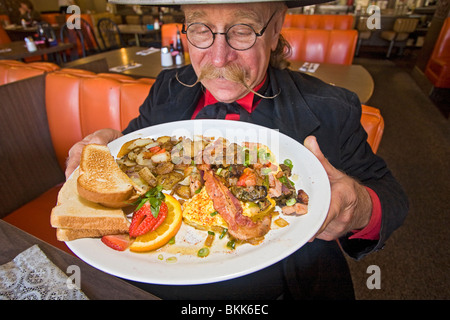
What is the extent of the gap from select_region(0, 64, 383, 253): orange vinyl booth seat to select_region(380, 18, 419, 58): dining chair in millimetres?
9922

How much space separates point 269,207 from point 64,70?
8.20 feet

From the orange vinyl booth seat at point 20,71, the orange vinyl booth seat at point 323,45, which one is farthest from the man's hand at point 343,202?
the orange vinyl booth seat at point 323,45

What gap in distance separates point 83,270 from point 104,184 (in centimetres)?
32

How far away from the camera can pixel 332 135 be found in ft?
4.99

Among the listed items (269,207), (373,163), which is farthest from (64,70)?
(373,163)

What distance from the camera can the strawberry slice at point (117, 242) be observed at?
34.7 inches

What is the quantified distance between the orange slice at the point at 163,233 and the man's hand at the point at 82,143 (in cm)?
61

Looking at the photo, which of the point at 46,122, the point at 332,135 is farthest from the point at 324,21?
the point at 46,122

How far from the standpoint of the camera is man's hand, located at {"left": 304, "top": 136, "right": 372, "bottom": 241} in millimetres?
1077

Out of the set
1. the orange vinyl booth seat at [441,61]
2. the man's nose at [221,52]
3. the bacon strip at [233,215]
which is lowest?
the orange vinyl booth seat at [441,61]

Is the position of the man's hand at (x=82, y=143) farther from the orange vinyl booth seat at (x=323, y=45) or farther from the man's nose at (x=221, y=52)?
the orange vinyl booth seat at (x=323, y=45)

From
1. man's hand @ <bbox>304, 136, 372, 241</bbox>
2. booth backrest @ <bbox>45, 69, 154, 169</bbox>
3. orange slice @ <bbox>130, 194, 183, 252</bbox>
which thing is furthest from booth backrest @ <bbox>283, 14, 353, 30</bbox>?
orange slice @ <bbox>130, 194, 183, 252</bbox>

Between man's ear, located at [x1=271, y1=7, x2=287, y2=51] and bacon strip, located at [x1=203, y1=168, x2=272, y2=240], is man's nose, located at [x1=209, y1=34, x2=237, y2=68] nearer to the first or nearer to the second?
man's ear, located at [x1=271, y1=7, x2=287, y2=51]

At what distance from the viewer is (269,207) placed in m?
1.01
